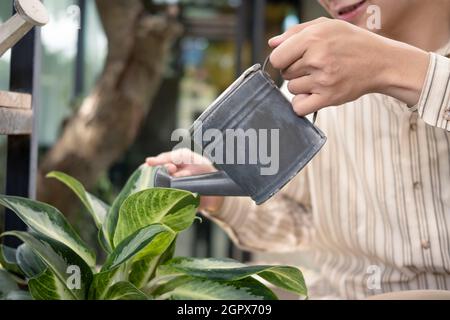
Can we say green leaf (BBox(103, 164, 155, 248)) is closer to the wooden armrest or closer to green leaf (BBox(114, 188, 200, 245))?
green leaf (BBox(114, 188, 200, 245))

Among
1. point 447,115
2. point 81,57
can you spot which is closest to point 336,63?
point 447,115

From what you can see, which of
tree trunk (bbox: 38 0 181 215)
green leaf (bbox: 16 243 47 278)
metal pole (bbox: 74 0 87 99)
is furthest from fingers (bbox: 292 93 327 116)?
metal pole (bbox: 74 0 87 99)

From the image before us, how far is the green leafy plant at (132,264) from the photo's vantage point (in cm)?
64

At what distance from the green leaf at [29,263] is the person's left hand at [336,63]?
1.06ft

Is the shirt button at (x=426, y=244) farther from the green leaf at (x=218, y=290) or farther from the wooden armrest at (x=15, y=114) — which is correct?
the wooden armrest at (x=15, y=114)

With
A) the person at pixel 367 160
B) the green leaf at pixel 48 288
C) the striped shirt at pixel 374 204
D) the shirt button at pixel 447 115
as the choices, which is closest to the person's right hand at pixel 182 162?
the person at pixel 367 160

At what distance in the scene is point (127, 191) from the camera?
752mm

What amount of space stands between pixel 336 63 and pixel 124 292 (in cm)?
31

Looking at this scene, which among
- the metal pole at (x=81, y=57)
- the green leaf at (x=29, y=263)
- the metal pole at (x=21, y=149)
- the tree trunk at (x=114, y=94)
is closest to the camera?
the green leaf at (x=29, y=263)

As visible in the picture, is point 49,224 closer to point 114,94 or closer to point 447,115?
point 447,115

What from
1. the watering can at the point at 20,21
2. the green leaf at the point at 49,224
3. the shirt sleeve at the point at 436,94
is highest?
the watering can at the point at 20,21

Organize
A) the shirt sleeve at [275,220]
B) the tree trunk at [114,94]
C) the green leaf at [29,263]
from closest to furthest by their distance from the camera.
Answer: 1. the green leaf at [29,263]
2. the shirt sleeve at [275,220]
3. the tree trunk at [114,94]
